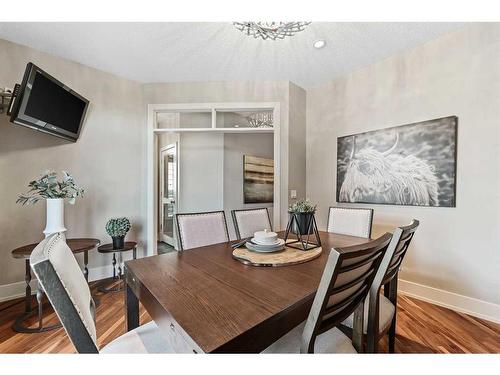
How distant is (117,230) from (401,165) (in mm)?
3394

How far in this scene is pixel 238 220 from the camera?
2.12 metres

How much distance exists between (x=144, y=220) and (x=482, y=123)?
4064 millimetres

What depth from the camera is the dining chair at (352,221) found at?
6.70 ft

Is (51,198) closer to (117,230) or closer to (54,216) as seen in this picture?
(54,216)

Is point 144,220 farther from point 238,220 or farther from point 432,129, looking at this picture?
point 432,129

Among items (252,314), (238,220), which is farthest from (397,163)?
(252,314)

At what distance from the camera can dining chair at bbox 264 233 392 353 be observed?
2.53 feet

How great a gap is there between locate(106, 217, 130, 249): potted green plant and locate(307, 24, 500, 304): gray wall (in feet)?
10.3

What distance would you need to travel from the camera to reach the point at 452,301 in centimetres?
222

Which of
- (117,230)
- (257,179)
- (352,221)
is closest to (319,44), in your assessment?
(352,221)

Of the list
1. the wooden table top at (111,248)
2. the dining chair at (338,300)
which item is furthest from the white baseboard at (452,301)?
the wooden table top at (111,248)

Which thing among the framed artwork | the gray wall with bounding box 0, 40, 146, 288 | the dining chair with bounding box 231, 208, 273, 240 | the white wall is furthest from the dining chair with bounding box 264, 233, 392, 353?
the framed artwork

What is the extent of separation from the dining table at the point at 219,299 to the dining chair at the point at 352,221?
0.85 metres

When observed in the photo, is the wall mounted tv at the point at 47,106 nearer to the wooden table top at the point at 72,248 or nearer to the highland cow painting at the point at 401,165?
the wooden table top at the point at 72,248
